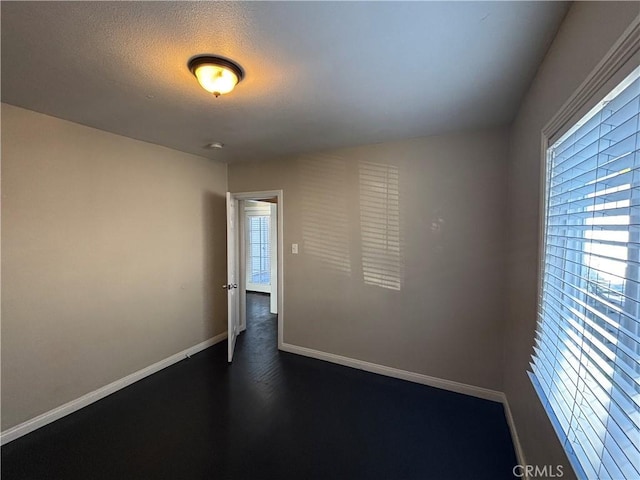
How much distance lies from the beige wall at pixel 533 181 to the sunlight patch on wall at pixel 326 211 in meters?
1.58

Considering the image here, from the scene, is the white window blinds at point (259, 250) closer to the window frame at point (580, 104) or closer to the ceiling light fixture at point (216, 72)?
the ceiling light fixture at point (216, 72)

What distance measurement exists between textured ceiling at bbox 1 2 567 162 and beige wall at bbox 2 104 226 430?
36 centimetres

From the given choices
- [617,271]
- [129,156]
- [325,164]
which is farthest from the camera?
[325,164]

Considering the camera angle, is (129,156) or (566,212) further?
(129,156)

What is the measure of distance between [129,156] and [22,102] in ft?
2.85

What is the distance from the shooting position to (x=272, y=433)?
2.21 meters

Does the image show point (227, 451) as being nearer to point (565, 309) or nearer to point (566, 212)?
point (565, 309)

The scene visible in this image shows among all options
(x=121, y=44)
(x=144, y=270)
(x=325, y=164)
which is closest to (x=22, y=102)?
(x=121, y=44)

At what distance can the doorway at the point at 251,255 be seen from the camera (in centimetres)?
352

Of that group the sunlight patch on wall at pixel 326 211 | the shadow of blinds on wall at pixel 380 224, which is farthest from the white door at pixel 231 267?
the shadow of blinds on wall at pixel 380 224

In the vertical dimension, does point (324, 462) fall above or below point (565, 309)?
below

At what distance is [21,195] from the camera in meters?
2.16

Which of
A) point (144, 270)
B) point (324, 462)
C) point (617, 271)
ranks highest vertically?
point (617, 271)

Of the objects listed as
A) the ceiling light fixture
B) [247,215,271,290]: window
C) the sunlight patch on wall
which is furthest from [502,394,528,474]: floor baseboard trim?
[247,215,271,290]: window
